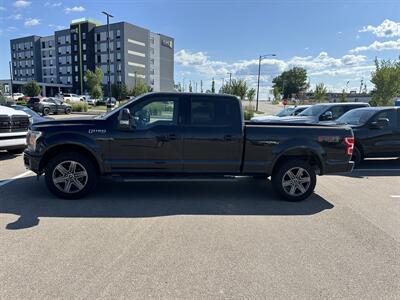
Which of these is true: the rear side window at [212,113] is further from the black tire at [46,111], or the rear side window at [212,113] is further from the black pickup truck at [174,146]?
the black tire at [46,111]

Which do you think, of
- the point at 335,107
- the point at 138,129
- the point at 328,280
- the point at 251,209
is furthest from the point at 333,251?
the point at 335,107

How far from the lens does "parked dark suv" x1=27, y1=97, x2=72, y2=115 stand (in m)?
28.0

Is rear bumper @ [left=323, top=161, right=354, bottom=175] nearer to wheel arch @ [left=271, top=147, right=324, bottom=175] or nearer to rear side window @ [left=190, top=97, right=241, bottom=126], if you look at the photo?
wheel arch @ [left=271, top=147, right=324, bottom=175]

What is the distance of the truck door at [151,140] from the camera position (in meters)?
5.46

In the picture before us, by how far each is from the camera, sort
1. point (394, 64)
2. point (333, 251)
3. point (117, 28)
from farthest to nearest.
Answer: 1. point (117, 28)
2. point (394, 64)
3. point (333, 251)

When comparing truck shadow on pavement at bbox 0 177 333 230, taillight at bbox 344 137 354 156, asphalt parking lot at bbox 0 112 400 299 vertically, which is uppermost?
taillight at bbox 344 137 354 156

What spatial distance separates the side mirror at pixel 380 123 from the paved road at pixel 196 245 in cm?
282

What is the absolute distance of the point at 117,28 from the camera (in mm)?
86875

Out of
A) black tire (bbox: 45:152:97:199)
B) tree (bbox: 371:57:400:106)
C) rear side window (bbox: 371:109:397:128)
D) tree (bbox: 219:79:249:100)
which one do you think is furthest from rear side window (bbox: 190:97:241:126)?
tree (bbox: 219:79:249:100)

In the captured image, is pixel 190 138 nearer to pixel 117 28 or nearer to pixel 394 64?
pixel 394 64

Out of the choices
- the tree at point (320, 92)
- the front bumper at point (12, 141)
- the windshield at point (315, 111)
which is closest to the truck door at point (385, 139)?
the windshield at point (315, 111)

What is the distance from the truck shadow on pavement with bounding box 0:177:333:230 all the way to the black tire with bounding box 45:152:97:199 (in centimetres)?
13

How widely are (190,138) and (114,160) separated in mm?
1389

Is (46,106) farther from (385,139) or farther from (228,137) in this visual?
(385,139)
